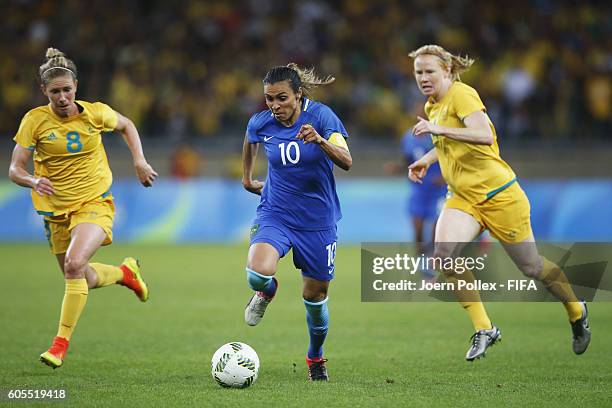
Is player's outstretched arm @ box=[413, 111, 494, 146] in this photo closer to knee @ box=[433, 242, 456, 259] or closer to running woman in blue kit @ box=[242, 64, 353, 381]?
running woman in blue kit @ box=[242, 64, 353, 381]

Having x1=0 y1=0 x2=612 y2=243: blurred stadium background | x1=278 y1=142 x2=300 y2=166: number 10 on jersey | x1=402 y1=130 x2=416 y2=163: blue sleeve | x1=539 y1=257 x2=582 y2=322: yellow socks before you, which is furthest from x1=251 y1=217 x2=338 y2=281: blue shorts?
x1=0 y1=0 x2=612 y2=243: blurred stadium background

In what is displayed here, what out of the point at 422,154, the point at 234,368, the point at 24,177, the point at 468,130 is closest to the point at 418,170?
the point at 468,130

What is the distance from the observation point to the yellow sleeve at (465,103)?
7688mm

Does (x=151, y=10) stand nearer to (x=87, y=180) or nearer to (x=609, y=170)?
(x=609, y=170)

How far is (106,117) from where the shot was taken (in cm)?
829

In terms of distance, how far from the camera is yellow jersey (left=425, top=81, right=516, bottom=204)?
7.84m

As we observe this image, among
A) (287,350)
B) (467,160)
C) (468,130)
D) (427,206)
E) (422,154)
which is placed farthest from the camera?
(427,206)

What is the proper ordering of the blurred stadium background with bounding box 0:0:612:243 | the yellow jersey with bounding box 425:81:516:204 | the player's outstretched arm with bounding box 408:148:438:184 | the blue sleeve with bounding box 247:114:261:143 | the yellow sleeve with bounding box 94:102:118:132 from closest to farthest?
the blue sleeve with bounding box 247:114:261:143
the yellow jersey with bounding box 425:81:516:204
the player's outstretched arm with bounding box 408:148:438:184
the yellow sleeve with bounding box 94:102:118:132
the blurred stadium background with bounding box 0:0:612:243

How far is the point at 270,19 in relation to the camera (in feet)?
81.9

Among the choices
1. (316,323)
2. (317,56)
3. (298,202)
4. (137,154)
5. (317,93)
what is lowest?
(316,323)

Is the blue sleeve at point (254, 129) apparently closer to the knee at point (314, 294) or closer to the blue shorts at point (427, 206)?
the knee at point (314, 294)

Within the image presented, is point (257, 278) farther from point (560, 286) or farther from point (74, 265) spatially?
point (560, 286)

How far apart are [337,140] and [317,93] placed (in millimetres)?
15146

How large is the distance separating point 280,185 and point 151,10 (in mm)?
19123
